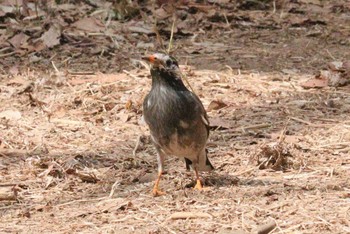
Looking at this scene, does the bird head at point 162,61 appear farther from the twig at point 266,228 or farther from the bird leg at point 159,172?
the twig at point 266,228

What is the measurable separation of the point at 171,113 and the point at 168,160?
956mm

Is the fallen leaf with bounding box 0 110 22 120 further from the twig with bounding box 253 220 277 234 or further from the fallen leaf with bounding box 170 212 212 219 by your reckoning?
the twig with bounding box 253 220 277 234

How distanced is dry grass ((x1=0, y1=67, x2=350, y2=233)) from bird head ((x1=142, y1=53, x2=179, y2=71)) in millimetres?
820

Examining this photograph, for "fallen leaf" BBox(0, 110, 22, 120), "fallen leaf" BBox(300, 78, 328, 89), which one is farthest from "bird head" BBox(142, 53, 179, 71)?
"fallen leaf" BBox(300, 78, 328, 89)

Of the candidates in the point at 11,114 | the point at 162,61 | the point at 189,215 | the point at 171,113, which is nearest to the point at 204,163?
the point at 171,113

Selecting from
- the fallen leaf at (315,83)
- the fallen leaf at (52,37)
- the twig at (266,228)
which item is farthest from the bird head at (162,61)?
the fallen leaf at (52,37)

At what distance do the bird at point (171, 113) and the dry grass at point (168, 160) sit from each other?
28 cm

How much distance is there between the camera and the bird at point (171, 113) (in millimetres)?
5961

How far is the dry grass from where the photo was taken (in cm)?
544

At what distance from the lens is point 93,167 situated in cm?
664

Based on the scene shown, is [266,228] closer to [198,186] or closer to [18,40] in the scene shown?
[198,186]

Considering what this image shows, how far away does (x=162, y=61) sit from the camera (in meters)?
5.87

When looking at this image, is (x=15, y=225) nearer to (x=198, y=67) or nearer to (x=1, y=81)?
(x=1, y=81)

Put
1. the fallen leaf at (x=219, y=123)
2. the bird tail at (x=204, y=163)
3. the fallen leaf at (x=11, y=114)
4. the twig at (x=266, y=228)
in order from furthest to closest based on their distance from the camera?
the fallen leaf at (x=11, y=114)
the fallen leaf at (x=219, y=123)
the bird tail at (x=204, y=163)
the twig at (x=266, y=228)
